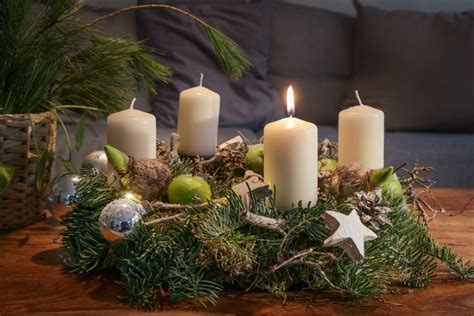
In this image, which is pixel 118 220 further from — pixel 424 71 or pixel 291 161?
pixel 424 71

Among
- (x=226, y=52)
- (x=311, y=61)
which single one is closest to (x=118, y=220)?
(x=226, y=52)

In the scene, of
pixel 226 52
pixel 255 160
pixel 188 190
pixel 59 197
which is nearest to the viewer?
pixel 188 190

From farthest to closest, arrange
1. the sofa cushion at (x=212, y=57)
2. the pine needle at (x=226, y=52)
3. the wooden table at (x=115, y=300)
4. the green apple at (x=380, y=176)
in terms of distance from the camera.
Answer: the sofa cushion at (x=212, y=57), the pine needle at (x=226, y=52), the green apple at (x=380, y=176), the wooden table at (x=115, y=300)

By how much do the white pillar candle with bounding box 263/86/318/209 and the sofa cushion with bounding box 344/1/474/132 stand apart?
192cm

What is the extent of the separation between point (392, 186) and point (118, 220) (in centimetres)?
36

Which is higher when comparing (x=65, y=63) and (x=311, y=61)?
(x=311, y=61)

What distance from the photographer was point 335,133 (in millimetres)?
2734

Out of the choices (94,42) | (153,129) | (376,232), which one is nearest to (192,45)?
(94,42)

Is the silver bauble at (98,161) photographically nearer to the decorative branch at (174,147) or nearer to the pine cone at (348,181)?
the decorative branch at (174,147)

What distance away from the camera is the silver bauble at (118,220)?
0.90 meters

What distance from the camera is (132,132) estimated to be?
1060mm

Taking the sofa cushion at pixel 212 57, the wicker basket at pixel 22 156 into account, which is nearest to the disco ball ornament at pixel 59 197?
the wicker basket at pixel 22 156

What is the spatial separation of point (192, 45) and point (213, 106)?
5.35 ft

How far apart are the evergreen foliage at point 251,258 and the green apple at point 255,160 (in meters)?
0.15
